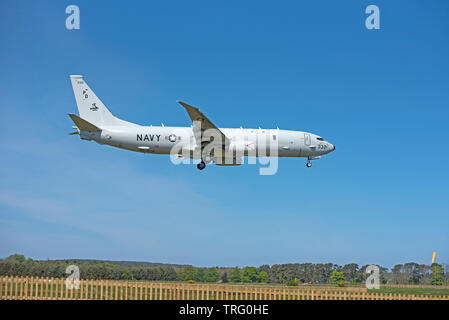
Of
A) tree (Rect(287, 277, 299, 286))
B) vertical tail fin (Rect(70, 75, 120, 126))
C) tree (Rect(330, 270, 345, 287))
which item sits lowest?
tree (Rect(330, 270, 345, 287))

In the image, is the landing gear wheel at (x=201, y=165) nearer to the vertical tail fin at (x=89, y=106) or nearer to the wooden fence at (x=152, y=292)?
the vertical tail fin at (x=89, y=106)

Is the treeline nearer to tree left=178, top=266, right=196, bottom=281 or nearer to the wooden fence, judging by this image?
tree left=178, top=266, right=196, bottom=281

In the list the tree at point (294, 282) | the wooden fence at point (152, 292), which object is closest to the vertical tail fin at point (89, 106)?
the wooden fence at point (152, 292)

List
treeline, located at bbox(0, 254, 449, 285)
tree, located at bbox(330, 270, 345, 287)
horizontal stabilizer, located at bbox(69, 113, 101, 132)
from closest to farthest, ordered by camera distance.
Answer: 1. treeline, located at bbox(0, 254, 449, 285)
2. horizontal stabilizer, located at bbox(69, 113, 101, 132)
3. tree, located at bbox(330, 270, 345, 287)

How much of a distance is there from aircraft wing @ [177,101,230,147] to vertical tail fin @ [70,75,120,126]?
20.7 ft

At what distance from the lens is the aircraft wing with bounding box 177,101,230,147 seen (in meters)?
A: 28.8

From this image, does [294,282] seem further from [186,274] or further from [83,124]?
[83,124]

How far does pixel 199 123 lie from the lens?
99.3 ft

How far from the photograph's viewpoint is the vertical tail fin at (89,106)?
32.8m

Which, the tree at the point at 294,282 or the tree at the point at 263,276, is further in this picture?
the tree at the point at 263,276

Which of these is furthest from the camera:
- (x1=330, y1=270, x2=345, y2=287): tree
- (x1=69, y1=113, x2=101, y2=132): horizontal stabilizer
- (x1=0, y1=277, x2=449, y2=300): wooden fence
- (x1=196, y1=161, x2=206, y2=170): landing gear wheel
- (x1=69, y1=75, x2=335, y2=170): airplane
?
(x1=330, y1=270, x2=345, y2=287): tree

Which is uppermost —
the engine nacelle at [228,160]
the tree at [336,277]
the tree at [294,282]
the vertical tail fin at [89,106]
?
the vertical tail fin at [89,106]

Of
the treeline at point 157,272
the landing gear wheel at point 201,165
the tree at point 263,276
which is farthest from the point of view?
the landing gear wheel at point 201,165

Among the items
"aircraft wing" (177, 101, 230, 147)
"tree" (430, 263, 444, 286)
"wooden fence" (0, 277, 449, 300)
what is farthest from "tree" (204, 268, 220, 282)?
"tree" (430, 263, 444, 286)
